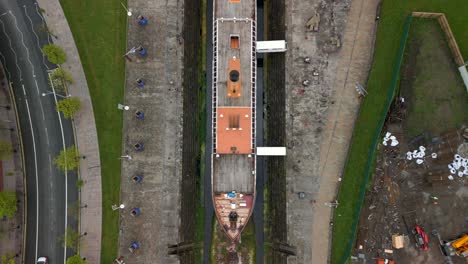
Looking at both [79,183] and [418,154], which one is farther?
[79,183]

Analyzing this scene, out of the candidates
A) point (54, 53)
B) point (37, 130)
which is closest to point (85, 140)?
point (37, 130)

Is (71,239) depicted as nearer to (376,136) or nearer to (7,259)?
(7,259)

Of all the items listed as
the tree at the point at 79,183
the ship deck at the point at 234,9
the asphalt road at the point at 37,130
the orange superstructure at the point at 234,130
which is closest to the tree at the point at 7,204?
the asphalt road at the point at 37,130

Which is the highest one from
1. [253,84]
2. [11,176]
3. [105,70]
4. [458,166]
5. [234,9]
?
[234,9]

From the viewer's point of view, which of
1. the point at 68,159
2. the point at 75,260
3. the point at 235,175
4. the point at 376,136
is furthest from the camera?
the point at 376,136

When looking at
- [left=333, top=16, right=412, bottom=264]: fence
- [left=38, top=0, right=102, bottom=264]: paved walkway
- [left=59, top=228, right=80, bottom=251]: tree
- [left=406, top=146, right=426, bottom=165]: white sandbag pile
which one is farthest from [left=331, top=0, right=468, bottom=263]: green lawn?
[left=59, top=228, right=80, bottom=251]: tree

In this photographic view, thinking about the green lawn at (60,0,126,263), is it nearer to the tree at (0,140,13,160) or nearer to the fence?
the tree at (0,140,13,160)

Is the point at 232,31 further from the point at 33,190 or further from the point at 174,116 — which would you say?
the point at 33,190
